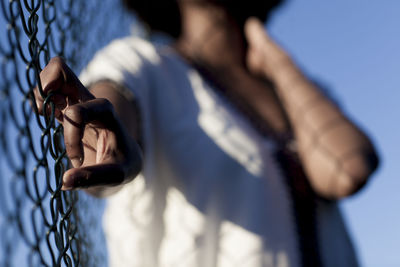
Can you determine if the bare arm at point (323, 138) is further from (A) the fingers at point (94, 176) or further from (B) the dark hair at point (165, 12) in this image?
(A) the fingers at point (94, 176)

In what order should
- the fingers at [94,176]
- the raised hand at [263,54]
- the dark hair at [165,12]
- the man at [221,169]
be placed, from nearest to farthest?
the fingers at [94,176] → the man at [221,169] → the raised hand at [263,54] → the dark hair at [165,12]

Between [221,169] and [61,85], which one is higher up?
[61,85]

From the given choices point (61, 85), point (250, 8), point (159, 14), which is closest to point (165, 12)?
point (159, 14)

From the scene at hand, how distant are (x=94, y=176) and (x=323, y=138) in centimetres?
36

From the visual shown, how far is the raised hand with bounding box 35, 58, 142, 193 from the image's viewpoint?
0.61 ft

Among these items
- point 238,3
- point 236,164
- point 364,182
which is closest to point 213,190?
point 236,164

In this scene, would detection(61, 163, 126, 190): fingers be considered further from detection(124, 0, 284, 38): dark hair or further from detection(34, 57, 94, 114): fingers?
detection(124, 0, 284, 38): dark hair

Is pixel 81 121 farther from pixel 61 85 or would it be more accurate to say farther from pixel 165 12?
pixel 165 12

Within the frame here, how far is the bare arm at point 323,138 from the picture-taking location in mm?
468

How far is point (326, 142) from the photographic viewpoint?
1.60 ft

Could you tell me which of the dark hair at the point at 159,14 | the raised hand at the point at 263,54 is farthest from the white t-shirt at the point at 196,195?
the dark hair at the point at 159,14

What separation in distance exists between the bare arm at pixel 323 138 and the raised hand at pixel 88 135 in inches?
12.2

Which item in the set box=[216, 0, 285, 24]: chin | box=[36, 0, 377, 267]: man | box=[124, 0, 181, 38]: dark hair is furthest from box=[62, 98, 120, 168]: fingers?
box=[124, 0, 181, 38]: dark hair

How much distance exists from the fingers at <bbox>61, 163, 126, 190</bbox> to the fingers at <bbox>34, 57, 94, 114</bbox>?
0.03m
